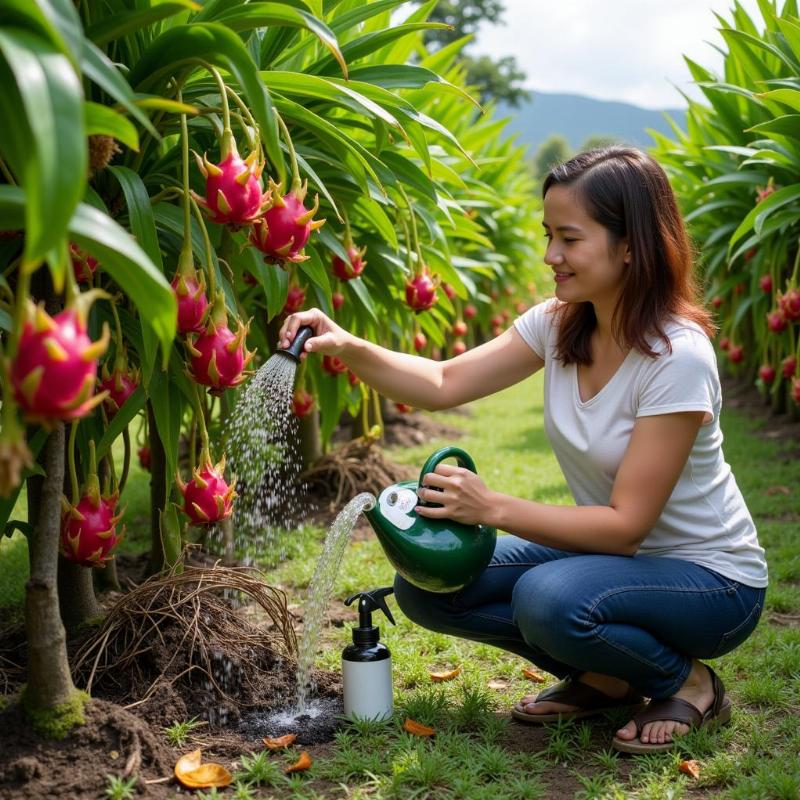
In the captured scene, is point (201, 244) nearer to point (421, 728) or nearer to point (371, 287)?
point (421, 728)

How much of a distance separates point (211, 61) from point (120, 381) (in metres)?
0.60

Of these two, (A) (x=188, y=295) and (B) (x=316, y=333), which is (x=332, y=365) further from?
(A) (x=188, y=295)

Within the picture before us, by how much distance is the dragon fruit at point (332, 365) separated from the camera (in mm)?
3027

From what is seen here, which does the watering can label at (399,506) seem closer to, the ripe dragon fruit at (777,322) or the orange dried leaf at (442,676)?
the orange dried leaf at (442,676)

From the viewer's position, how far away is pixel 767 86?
11.4 ft

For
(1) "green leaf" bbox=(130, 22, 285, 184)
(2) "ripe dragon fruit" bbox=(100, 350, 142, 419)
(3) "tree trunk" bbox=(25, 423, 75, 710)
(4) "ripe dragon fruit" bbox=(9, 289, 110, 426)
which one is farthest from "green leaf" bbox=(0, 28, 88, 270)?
(2) "ripe dragon fruit" bbox=(100, 350, 142, 419)

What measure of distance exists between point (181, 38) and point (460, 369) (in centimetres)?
99

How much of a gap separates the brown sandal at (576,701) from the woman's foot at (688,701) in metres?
0.15

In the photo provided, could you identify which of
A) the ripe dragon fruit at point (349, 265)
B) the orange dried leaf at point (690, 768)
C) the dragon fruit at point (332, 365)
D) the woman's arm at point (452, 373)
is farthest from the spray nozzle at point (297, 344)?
the orange dried leaf at point (690, 768)

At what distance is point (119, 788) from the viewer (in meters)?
1.62

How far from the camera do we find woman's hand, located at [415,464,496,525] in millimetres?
1902

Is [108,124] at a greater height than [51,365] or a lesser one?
greater

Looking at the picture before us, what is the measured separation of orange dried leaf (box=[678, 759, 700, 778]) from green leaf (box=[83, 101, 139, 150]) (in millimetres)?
1387

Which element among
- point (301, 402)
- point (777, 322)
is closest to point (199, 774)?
point (301, 402)
